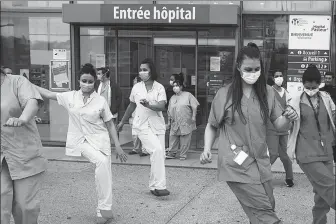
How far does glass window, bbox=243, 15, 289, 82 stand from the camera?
10.4 metres

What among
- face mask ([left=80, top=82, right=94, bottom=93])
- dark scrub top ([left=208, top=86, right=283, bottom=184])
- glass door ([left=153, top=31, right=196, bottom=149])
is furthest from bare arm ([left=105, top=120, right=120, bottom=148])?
glass door ([left=153, top=31, right=196, bottom=149])

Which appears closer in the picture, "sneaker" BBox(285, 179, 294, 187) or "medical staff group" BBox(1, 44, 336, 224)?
"medical staff group" BBox(1, 44, 336, 224)

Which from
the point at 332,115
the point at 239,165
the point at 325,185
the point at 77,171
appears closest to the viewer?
the point at 239,165

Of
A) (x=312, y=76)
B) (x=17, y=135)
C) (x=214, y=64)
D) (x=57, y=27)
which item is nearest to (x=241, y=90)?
(x=312, y=76)

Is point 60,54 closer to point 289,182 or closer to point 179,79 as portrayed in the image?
point 179,79

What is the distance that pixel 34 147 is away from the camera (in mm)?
4207

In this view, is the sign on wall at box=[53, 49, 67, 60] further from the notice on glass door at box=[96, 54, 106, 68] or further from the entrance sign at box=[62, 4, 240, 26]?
the entrance sign at box=[62, 4, 240, 26]

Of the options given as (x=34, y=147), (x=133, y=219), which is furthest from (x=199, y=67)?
(x=34, y=147)

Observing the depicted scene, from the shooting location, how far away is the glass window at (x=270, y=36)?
411 inches

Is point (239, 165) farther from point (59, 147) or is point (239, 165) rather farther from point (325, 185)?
point (59, 147)

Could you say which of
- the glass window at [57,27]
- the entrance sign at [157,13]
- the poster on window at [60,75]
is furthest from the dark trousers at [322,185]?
the glass window at [57,27]

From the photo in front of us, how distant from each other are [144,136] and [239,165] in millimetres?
3024

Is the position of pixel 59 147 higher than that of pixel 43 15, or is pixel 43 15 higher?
pixel 43 15

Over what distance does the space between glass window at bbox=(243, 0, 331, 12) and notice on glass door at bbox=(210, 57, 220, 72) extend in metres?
1.19
